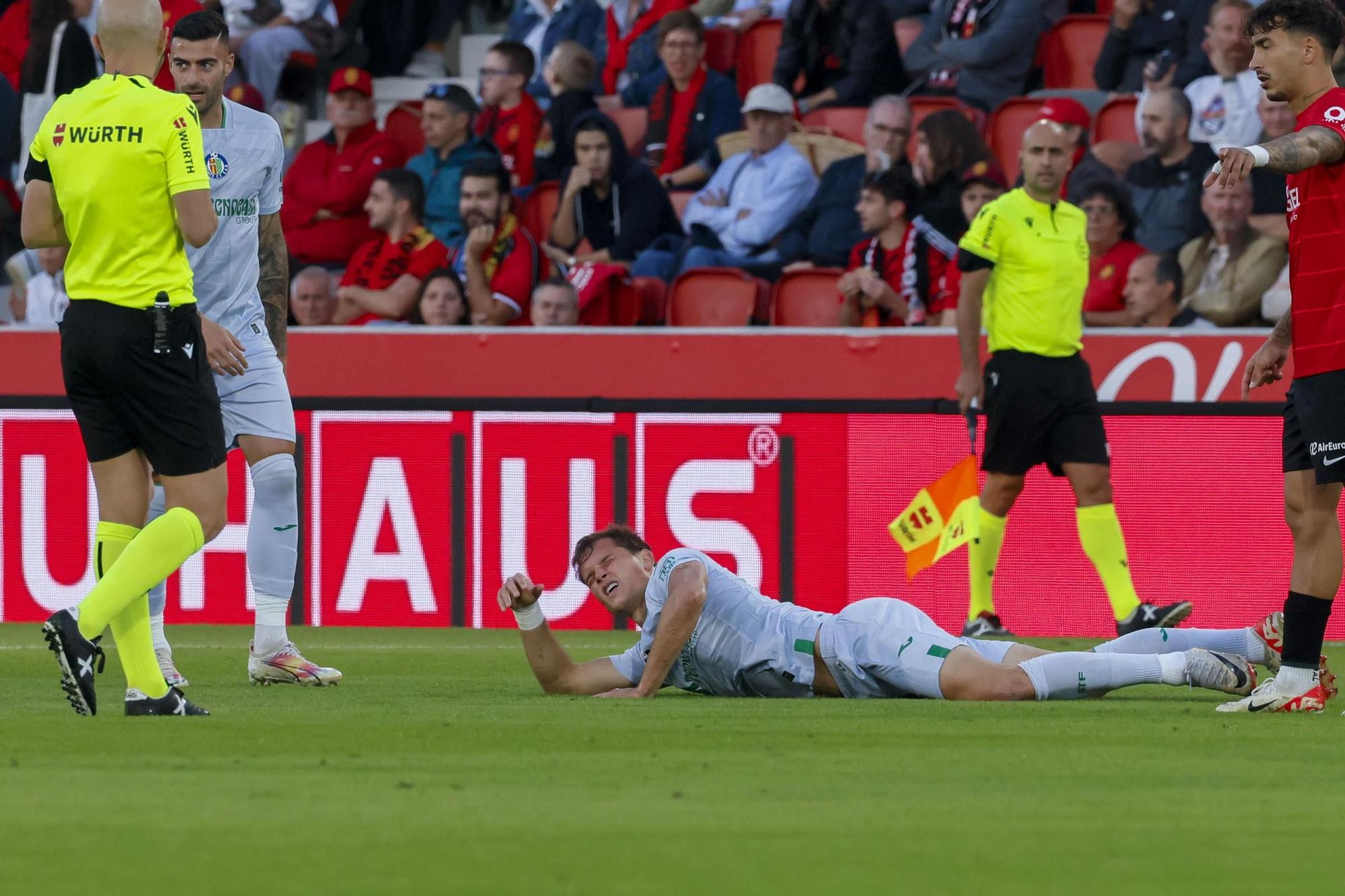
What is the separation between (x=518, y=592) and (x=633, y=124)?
327 inches

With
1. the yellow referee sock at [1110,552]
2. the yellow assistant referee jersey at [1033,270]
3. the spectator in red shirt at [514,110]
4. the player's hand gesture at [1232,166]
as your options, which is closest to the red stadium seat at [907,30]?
the spectator in red shirt at [514,110]

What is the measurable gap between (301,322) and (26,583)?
2422 millimetres

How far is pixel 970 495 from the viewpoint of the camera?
10.8m

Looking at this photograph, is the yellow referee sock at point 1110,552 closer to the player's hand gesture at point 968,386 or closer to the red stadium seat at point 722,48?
the player's hand gesture at point 968,386

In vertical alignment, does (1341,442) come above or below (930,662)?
above

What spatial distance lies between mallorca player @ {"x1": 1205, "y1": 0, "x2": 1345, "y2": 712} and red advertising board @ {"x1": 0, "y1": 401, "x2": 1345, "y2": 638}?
446 cm

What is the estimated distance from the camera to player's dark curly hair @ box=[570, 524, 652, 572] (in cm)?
751

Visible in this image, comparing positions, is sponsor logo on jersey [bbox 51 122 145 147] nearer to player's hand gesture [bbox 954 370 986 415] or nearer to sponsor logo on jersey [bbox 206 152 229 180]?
sponsor logo on jersey [bbox 206 152 229 180]

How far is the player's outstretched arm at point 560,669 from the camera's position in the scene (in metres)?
7.43

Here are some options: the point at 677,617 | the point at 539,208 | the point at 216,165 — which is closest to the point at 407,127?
the point at 539,208

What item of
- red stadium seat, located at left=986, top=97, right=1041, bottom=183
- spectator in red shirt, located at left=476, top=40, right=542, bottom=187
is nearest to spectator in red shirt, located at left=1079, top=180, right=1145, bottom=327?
red stadium seat, located at left=986, top=97, right=1041, bottom=183

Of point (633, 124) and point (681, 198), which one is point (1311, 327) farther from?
point (633, 124)

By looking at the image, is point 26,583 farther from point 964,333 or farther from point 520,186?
point 964,333

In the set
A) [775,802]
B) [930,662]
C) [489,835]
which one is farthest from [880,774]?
[930,662]
